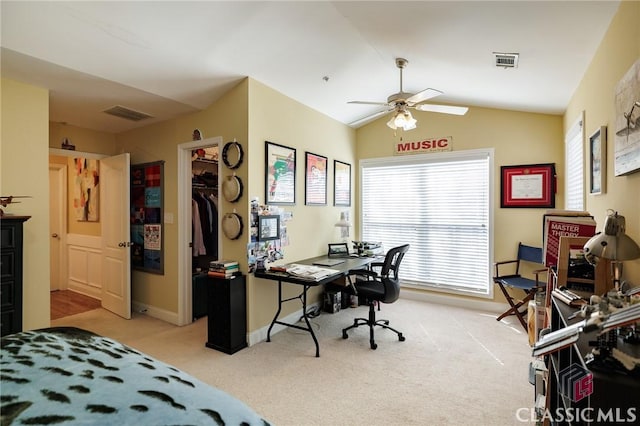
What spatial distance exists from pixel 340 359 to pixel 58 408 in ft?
8.04

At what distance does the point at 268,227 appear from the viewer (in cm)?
323

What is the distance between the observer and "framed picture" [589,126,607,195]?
1980mm

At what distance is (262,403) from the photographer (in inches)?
84.0

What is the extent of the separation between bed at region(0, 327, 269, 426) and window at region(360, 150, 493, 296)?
406cm

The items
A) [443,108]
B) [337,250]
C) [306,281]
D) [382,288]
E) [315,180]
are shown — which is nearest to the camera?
[306,281]

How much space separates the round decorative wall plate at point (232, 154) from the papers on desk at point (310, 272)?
120 cm

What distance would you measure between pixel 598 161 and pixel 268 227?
279cm

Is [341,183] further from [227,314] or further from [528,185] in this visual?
[227,314]

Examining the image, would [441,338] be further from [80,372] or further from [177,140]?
[177,140]

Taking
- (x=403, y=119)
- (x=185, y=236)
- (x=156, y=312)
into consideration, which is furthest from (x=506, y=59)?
(x=156, y=312)

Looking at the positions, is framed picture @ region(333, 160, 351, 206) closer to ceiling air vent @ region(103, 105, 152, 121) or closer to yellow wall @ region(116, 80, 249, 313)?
yellow wall @ region(116, 80, 249, 313)

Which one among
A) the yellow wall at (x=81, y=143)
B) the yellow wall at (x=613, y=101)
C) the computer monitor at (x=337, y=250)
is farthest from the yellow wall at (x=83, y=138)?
the yellow wall at (x=613, y=101)

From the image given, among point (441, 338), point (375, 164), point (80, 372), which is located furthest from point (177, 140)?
point (441, 338)

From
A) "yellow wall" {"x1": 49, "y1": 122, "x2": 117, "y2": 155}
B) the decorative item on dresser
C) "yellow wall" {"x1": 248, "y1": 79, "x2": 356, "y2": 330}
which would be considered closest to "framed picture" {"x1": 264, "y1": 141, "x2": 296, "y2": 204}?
"yellow wall" {"x1": 248, "y1": 79, "x2": 356, "y2": 330}
